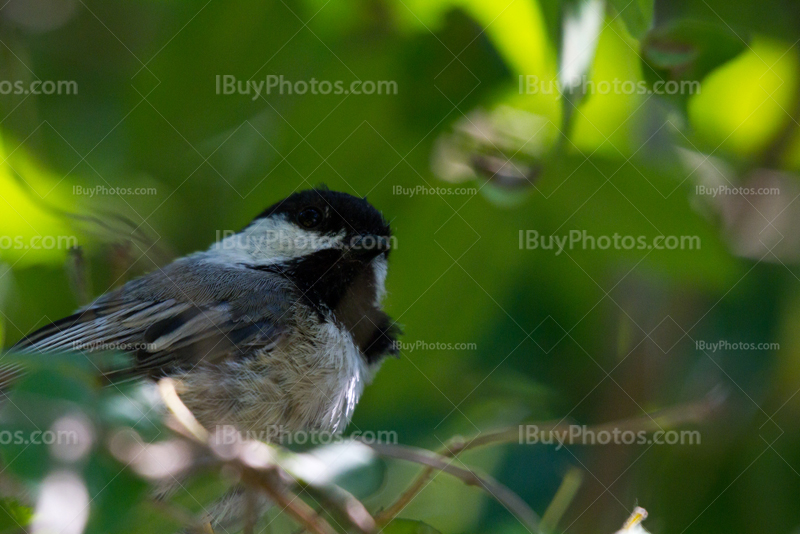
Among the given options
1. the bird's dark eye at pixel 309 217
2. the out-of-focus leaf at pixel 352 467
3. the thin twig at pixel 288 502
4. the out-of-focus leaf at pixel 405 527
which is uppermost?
the bird's dark eye at pixel 309 217

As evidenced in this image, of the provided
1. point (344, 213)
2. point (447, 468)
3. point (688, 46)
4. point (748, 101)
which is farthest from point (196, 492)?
point (748, 101)

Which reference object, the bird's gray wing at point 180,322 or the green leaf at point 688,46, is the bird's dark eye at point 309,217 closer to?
the bird's gray wing at point 180,322

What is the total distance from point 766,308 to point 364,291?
158 centimetres

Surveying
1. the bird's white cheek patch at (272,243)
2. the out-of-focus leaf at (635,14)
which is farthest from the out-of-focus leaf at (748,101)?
the bird's white cheek patch at (272,243)

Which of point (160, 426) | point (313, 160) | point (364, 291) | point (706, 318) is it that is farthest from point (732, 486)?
point (160, 426)

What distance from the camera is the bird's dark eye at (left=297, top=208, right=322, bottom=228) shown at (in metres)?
2.49

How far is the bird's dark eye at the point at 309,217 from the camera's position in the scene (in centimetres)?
249

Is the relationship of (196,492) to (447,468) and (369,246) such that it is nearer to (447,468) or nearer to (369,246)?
(447,468)

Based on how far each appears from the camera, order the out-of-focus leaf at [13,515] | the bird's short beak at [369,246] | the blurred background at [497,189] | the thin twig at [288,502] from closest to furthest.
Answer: the thin twig at [288,502], the out-of-focus leaf at [13,515], the blurred background at [497,189], the bird's short beak at [369,246]

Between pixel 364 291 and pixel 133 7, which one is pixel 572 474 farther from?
pixel 133 7

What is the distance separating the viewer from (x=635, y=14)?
1997 millimetres

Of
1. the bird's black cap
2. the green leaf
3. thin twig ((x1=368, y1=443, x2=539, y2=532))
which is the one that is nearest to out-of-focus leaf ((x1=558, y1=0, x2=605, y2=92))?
the green leaf

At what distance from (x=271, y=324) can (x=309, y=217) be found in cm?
48

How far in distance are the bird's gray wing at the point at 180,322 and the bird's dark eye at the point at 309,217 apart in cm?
23
